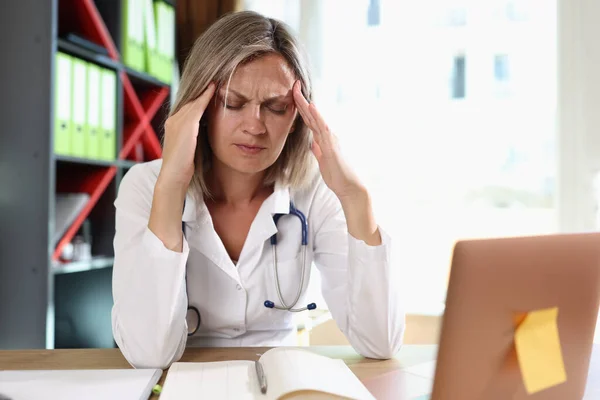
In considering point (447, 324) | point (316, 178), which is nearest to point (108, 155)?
point (316, 178)

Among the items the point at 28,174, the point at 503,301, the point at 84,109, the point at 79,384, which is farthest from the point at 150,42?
the point at 503,301

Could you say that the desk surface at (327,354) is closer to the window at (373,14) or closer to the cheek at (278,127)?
the cheek at (278,127)

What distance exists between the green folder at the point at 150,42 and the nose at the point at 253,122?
126cm

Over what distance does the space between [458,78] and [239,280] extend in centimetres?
169

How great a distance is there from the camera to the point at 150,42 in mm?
2250

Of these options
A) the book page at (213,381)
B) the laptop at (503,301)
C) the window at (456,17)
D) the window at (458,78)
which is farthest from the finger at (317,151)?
the window at (456,17)

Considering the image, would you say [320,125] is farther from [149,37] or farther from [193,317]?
[149,37]

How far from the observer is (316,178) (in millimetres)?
1380

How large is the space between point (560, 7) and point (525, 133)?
545 mm

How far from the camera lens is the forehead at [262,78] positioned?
1.17 meters

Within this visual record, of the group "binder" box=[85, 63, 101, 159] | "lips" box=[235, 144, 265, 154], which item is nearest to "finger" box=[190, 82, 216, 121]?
"lips" box=[235, 144, 265, 154]

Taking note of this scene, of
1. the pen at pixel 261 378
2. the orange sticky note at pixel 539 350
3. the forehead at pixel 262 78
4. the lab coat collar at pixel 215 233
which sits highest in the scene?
the forehead at pixel 262 78

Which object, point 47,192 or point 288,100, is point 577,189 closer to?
point 288,100

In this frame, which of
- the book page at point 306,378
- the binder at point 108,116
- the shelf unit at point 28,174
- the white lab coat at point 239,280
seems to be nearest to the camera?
the book page at point 306,378
